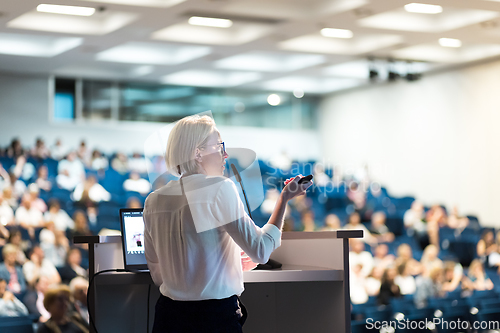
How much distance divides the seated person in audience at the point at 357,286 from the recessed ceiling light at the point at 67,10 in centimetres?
379

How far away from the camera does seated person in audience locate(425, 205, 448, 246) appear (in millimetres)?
7904

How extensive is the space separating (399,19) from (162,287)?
5981 millimetres

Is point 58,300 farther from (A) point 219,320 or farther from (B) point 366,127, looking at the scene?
(B) point 366,127

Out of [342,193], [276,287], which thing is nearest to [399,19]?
[342,193]

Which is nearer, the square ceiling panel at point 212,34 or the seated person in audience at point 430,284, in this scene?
the seated person in audience at point 430,284

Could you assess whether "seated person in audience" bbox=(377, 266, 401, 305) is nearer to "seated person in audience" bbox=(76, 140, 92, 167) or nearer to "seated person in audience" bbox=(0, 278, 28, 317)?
"seated person in audience" bbox=(0, 278, 28, 317)

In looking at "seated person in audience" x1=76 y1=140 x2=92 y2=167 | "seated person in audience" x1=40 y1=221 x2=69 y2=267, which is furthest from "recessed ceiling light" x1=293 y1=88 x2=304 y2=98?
"seated person in audience" x1=40 y1=221 x2=69 y2=267

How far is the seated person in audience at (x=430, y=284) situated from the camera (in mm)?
5480

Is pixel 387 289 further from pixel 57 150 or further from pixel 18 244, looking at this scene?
pixel 57 150

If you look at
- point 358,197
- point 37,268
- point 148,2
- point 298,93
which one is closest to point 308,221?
point 358,197

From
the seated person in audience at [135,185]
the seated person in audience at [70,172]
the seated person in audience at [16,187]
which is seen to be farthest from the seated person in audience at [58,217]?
the seated person in audience at [135,185]

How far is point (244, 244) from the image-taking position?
1.50 metres

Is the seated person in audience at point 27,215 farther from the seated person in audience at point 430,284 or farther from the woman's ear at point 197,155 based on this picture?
the woman's ear at point 197,155

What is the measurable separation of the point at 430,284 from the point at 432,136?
190 inches
